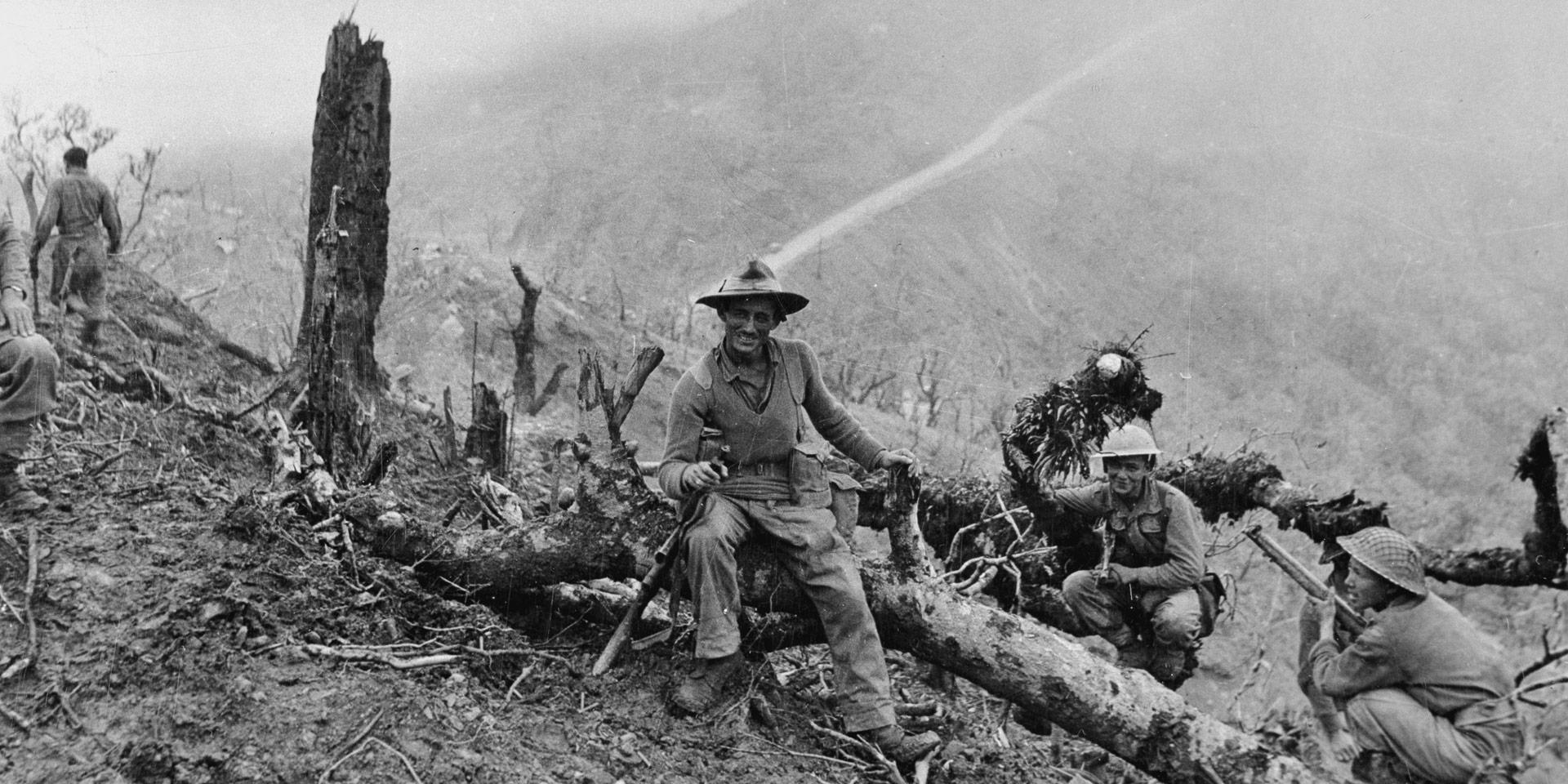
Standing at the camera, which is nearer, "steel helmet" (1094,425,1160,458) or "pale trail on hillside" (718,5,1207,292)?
"steel helmet" (1094,425,1160,458)

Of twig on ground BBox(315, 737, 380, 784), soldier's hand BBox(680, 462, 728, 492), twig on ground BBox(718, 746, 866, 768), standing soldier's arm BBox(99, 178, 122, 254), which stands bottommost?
twig on ground BBox(718, 746, 866, 768)

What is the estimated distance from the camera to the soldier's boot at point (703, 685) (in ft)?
13.0

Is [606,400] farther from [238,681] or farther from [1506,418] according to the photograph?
[1506,418]

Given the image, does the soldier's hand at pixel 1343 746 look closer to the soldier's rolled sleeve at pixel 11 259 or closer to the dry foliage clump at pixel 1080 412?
the dry foliage clump at pixel 1080 412

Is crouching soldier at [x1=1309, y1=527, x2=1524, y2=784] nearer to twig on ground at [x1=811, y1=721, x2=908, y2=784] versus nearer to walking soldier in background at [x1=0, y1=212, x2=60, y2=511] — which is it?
twig on ground at [x1=811, y1=721, x2=908, y2=784]

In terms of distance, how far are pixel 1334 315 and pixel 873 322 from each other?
11.4 metres

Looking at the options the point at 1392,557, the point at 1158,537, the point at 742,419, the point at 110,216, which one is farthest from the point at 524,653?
the point at 110,216

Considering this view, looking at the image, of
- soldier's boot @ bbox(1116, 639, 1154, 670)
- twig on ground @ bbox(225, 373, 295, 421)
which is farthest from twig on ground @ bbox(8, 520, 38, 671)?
soldier's boot @ bbox(1116, 639, 1154, 670)

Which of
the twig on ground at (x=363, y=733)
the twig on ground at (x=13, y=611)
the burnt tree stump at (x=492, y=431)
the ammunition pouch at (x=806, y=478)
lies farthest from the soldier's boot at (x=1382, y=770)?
the twig on ground at (x=13, y=611)

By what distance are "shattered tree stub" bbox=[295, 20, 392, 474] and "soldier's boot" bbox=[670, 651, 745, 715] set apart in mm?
2954

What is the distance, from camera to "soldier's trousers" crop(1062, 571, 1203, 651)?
17.0 feet

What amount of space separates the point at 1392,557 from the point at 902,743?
7.44ft

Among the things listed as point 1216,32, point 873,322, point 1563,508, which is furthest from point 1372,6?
point 1563,508

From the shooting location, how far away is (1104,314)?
22984 mm
